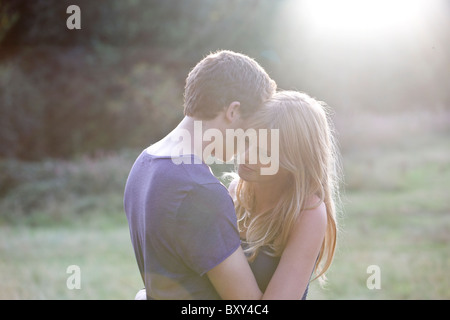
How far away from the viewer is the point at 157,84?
13820mm

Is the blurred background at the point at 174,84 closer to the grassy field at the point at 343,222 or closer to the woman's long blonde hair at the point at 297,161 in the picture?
the grassy field at the point at 343,222

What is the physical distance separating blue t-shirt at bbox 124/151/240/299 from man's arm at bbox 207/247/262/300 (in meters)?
0.03

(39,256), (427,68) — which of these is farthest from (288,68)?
(39,256)

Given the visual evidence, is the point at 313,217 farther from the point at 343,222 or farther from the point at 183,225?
the point at 343,222

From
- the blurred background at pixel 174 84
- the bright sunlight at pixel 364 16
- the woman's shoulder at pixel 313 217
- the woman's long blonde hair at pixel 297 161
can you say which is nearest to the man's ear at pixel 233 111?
the woman's long blonde hair at pixel 297 161

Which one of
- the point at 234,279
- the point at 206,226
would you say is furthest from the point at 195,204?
the point at 234,279

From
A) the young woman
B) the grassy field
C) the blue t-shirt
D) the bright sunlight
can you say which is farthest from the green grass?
the bright sunlight

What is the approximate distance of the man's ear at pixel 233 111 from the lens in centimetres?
212

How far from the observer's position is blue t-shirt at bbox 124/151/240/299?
1825 mm

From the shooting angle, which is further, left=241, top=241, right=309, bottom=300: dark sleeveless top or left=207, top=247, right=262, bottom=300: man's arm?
left=241, top=241, right=309, bottom=300: dark sleeveless top

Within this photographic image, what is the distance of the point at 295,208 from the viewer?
226cm

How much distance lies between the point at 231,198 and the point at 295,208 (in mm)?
497

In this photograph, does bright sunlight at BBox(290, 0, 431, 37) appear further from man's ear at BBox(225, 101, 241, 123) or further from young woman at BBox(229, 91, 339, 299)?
man's ear at BBox(225, 101, 241, 123)

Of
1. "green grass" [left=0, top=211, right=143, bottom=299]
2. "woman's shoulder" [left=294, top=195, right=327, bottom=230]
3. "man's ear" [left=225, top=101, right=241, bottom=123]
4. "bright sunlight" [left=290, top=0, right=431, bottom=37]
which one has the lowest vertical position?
"green grass" [left=0, top=211, right=143, bottom=299]
